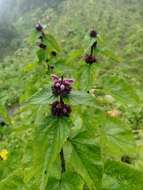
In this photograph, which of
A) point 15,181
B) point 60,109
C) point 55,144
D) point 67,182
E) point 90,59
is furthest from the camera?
point 90,59

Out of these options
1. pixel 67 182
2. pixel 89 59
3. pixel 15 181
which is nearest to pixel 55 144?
pixel 67 182

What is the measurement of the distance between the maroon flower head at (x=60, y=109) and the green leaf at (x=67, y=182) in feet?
1.01

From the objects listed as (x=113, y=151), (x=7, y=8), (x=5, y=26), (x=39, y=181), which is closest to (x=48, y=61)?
(x=113, y=151)

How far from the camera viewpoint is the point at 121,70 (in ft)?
39.8

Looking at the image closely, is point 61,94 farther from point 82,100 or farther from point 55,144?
point 55,144

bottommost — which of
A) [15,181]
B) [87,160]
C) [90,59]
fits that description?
[15,181]

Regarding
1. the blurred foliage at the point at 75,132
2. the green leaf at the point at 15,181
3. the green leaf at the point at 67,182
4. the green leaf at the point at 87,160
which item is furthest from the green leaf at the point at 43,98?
the green leaf at the point at 15,181

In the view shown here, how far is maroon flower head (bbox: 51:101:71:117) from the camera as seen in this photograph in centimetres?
182

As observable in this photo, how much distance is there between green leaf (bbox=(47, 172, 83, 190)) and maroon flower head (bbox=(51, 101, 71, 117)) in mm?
309

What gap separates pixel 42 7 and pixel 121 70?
11794mm

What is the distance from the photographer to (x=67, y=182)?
1.98 metres

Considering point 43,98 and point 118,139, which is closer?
point 43,98

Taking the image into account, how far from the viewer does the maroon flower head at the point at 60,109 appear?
182cm

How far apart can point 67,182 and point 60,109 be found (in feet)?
1.18
